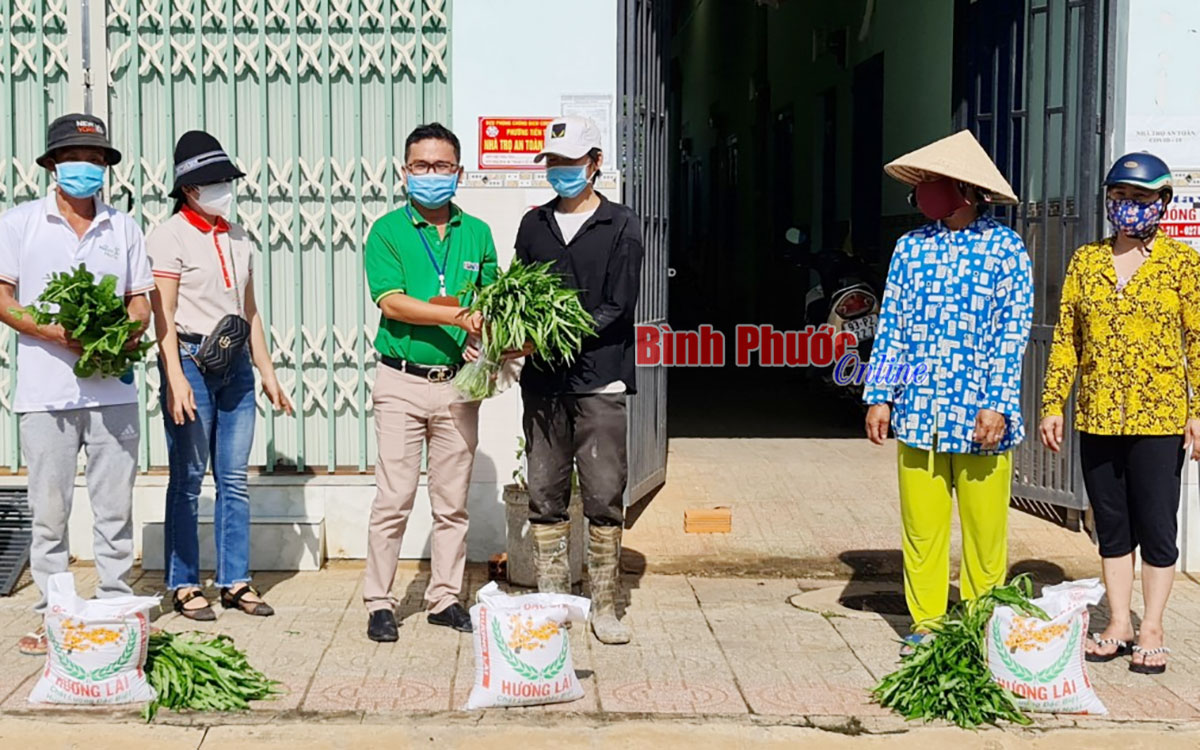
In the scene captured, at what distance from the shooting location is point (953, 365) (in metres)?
5.24

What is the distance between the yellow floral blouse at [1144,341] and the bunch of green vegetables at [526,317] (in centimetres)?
192

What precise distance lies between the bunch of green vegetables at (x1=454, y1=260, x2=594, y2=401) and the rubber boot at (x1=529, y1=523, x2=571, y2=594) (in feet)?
2.19

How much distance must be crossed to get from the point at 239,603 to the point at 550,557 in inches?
56.7

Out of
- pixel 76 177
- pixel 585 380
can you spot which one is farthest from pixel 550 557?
pixel 76 177

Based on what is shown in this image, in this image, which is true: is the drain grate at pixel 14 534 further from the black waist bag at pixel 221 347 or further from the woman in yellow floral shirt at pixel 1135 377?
the woman in yellow floral shirt at pixel 1135 377

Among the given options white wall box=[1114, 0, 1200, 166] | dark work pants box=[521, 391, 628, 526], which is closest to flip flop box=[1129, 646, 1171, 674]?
dark work pants box=[521, 391, 628, 526]

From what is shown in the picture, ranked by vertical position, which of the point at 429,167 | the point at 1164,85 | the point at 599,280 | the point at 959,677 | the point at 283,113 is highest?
the point at 1164,85

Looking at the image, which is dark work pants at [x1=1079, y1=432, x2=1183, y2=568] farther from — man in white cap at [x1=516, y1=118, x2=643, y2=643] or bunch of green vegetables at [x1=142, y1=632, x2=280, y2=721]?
bunch of green vegetables at [x1=142, y1=632, x2=280, y2=721]

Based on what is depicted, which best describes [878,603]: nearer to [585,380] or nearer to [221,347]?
[585,380]

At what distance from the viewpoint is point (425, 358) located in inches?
218

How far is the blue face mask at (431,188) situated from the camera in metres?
5.46

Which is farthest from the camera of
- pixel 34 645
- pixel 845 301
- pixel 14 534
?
pixel 845 301

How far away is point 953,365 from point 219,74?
12.8 feet

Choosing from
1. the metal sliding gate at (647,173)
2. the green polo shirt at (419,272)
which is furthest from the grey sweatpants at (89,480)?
the metal sliding gate at (647,173)
